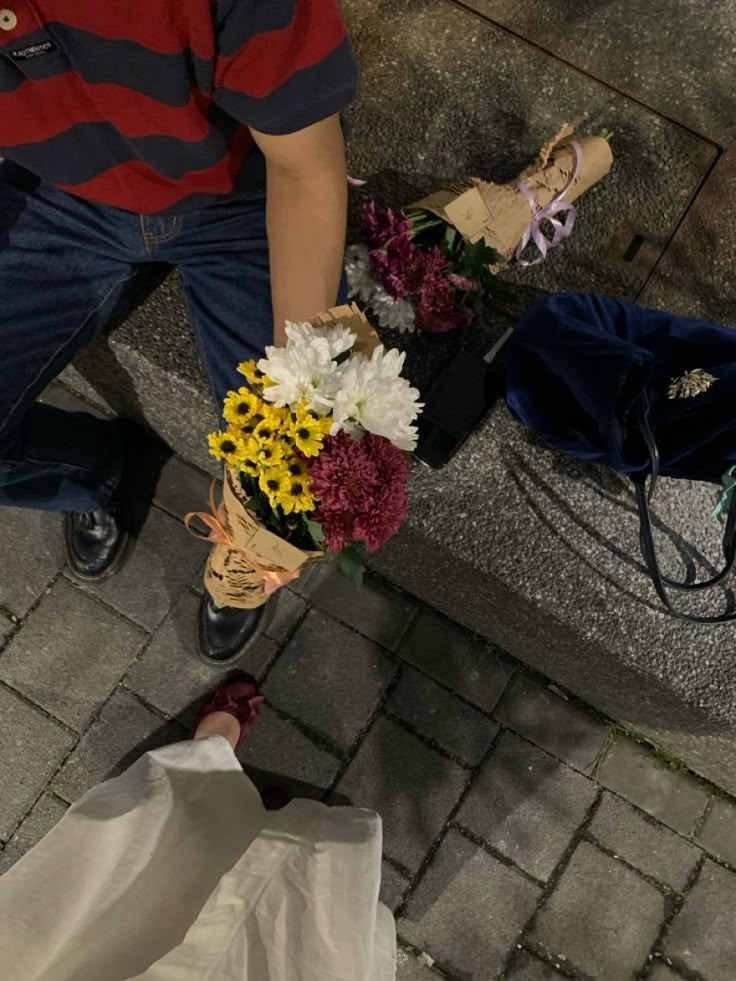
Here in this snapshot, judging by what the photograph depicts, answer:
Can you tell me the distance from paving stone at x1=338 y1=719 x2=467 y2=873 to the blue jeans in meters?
1.19

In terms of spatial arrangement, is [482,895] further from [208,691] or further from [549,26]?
[549,26]

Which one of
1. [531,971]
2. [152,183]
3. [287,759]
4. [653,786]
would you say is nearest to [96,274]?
[152,183]

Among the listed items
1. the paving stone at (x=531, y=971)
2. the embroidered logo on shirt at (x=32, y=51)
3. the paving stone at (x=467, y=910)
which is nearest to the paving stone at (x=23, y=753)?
the paving stone at (x=467, y=910)

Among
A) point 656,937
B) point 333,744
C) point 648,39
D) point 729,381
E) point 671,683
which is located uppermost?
point 648,39

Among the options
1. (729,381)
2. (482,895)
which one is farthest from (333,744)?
(729,381)

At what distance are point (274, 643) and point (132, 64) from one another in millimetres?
1636

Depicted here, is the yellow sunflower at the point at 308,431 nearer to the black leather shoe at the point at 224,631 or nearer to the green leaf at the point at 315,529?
the green leaf at the point at 315,529

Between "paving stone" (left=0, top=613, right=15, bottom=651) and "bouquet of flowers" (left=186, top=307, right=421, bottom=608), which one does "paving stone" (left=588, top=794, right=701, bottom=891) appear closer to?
"bouquet of flowers" (left=186, top=307, right=421, bottom=608)

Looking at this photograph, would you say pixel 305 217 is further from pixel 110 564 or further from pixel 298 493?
pixel 110 564

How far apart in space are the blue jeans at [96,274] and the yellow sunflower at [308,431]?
0.60 metres

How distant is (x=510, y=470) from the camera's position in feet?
6.49

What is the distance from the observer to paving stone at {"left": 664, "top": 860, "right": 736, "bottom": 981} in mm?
2234

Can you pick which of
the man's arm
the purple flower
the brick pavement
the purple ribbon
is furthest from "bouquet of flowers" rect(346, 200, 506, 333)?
the brick pavement

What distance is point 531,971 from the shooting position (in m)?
2.23
